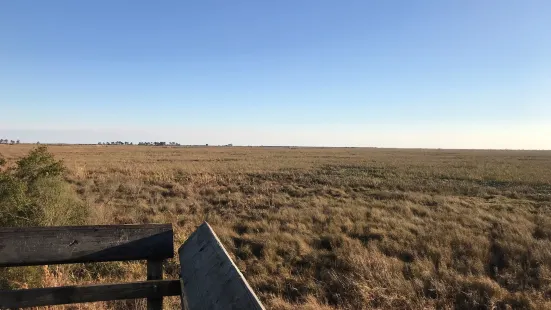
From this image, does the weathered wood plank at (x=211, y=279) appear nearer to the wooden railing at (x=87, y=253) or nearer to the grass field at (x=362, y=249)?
the wooden railing at (x=87, y=253)

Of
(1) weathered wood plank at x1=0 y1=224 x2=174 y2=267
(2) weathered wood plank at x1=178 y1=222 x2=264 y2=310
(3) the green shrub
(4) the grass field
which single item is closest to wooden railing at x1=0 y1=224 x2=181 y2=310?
(1) weathered wood plank at x1=0 y1=224 x2=174 y2=267

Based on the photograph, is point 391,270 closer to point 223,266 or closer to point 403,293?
point 403,293

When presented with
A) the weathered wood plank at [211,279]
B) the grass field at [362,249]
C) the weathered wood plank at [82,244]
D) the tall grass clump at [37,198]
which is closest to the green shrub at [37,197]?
the tall grass clump at [37,198]

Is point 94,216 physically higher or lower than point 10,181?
lower

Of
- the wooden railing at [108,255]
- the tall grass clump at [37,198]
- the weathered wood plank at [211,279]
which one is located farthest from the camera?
the tall grass clump at [37,198]

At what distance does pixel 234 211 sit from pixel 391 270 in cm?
664

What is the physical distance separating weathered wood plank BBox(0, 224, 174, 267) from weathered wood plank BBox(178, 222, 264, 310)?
0.21m

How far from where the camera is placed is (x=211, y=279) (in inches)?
69.1

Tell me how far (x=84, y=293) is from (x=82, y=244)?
271mm

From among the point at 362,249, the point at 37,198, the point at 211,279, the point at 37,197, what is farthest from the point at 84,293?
the point at 362,249

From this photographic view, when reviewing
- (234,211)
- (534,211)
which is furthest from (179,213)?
(534,211)

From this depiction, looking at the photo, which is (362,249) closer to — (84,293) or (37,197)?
(37,197)

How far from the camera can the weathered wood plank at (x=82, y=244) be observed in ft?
6.99

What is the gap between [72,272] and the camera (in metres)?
5.83
